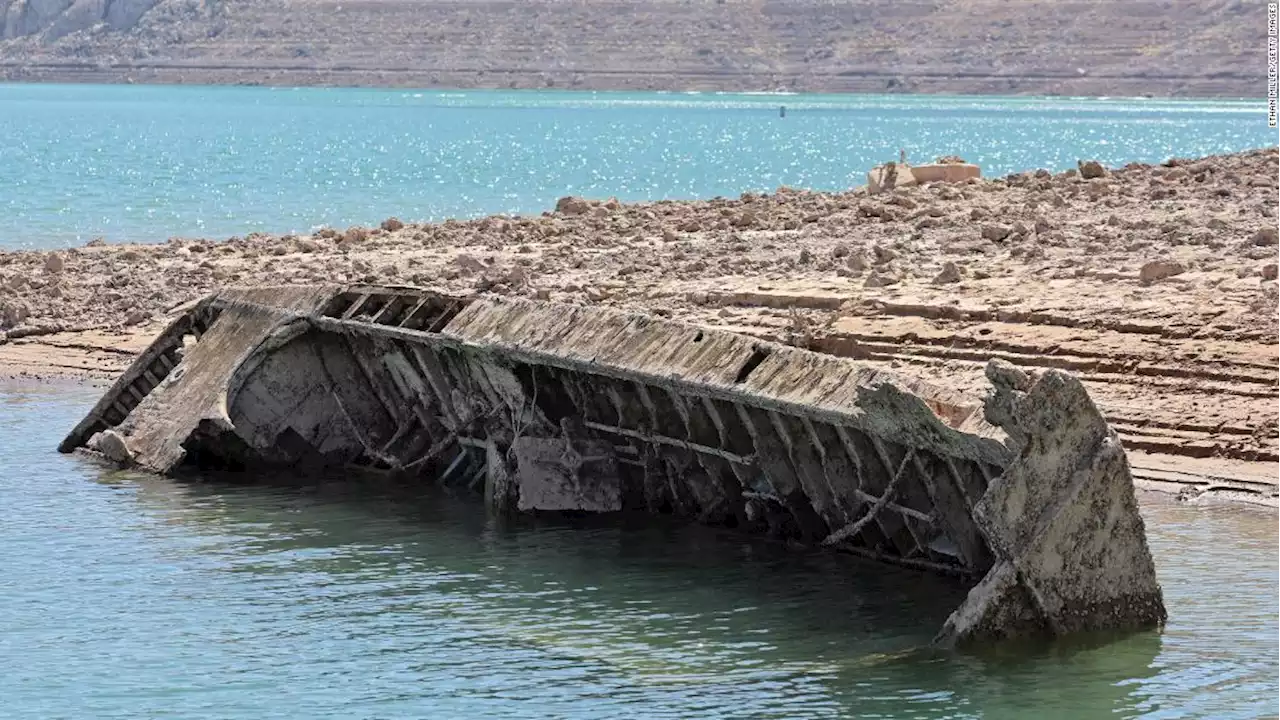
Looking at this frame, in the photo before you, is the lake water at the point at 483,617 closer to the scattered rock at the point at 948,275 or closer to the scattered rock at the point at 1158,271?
the scattered rock at the point at 1158,271

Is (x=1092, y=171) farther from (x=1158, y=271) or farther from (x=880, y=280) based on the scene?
(x=1158, y=271)

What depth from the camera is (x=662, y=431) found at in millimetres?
15492

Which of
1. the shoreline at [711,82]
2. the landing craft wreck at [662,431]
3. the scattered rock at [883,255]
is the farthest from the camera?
the shoreline at [711,82]

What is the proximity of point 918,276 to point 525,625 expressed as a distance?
29.4 ft

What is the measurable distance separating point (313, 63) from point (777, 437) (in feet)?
585

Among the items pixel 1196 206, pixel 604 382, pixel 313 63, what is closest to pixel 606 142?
pixel 1196 206

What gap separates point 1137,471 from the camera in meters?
15.7

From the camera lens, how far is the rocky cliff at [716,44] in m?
161

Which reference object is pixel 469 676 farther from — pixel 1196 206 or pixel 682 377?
pixel 1196 206

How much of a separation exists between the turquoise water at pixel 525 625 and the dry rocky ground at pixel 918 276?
2315 millimetres

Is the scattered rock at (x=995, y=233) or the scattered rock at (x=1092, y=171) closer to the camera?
the scattered rock at (x=995, y=233)

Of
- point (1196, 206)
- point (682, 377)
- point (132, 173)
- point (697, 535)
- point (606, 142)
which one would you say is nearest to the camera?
point (682, 377)

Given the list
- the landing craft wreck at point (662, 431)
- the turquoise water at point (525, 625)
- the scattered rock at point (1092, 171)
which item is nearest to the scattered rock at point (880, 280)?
the landing craft wreck at point (662, 431)

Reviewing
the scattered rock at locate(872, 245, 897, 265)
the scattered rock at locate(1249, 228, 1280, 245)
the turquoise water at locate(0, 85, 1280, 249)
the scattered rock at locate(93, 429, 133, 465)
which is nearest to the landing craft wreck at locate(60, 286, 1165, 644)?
the scattered rock at locate(93, 429, 133, 465)
